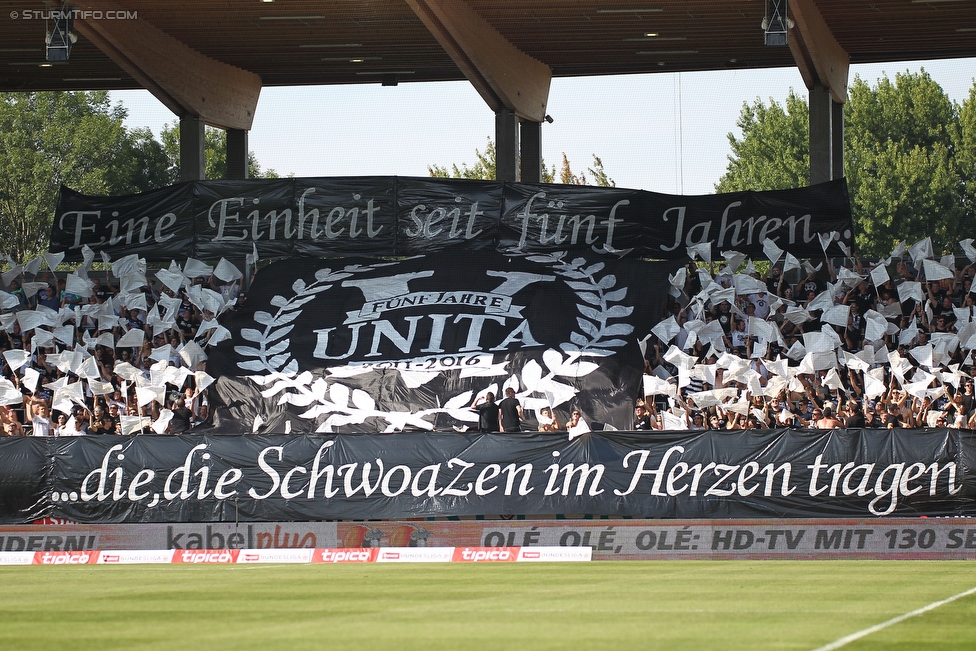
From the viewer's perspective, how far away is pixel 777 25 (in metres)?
23.8

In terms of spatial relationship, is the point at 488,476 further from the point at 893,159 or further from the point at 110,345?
the point at 893,159

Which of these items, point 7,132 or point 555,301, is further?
point 7,132

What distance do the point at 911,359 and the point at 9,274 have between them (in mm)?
18483

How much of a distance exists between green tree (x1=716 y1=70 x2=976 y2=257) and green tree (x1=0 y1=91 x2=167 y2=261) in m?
32.8

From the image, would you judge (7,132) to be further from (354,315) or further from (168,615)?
(168,615)

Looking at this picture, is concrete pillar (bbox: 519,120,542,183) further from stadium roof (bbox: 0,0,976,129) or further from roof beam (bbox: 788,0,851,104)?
roof beam (bbox: 788,0,851,104)

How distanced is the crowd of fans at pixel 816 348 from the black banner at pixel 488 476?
1.95 metres

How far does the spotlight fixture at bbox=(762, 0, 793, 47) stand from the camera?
77.4 ft

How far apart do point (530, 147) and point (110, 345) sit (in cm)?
1144

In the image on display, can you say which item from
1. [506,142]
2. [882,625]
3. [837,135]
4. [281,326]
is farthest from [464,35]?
[882,625]

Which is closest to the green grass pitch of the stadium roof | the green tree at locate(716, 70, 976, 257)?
the stadium roof

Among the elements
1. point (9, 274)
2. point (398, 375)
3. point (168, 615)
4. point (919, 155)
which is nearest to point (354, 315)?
point (398, 375)

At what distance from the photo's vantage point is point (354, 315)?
1038 inches

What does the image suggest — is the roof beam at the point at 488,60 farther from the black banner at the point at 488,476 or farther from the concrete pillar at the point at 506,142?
the black banner at the point at 488,476
